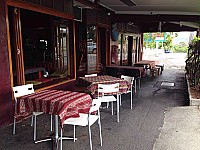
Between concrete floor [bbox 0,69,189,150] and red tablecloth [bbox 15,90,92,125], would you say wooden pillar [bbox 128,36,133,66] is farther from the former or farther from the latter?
red tablecloth [bbox 15,90,92,125]

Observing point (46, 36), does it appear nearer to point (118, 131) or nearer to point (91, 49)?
point (91, 49)

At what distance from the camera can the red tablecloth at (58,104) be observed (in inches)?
101

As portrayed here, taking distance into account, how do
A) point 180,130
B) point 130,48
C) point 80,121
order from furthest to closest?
point 130,48 → point 180,130 → point 80,121

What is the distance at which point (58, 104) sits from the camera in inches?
102

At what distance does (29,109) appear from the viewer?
2.83 metres

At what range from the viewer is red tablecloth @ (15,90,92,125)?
8.43 ft

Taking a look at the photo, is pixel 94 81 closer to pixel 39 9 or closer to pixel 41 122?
pixel 41 122

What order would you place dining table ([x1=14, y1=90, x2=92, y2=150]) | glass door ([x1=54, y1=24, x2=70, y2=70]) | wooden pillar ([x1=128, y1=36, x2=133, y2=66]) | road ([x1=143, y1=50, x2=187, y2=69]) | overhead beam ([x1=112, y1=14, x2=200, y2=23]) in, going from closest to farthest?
dining table ([x1=14, y1=90, x2=92, y2=150]) → glass door ([x1=54, y1=24, x2=70, y2=70]) → overhead beam ([x1=112, y1=14, x2=200, y2=23]) → wooden pillar ([x1=128, y1=36, x2=133, y2=66]) → road ([x1=143, y1=50, x2=187, y2=69])

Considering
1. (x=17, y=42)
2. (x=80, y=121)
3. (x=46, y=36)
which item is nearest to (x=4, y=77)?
(x=17, y=42)

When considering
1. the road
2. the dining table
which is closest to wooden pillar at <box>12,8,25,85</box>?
the dining table

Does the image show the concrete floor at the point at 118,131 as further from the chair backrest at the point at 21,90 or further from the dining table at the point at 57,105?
the chair backrest at the point at 21,90

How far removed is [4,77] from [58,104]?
1.62 m

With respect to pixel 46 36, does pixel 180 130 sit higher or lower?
lower

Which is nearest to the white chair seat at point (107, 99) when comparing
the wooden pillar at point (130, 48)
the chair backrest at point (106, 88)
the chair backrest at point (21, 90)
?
the chair backrest at point (106, 88)
